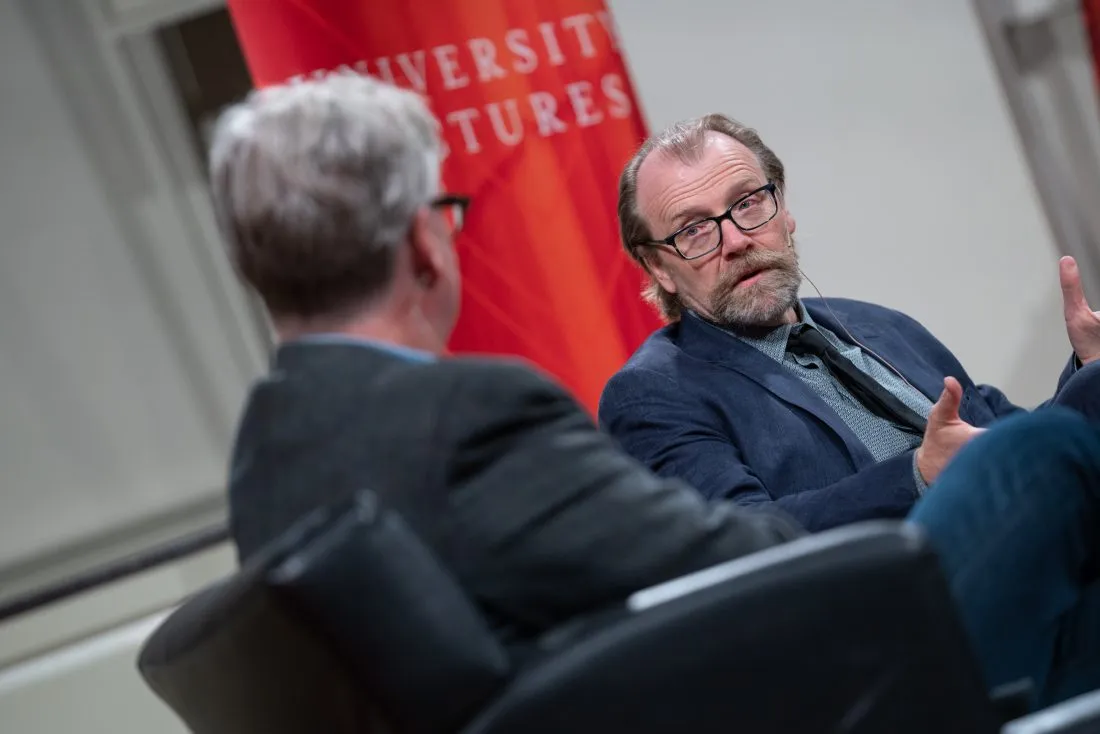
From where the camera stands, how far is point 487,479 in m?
1.09

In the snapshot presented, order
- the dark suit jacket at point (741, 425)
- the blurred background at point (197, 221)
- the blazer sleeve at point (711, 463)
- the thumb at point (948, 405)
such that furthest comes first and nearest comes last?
the blurred background at point (197, 221) < the dark suit jacket at point (741, 425) < the blazer sleeve at point (711, 463) < the thumb at point (948, 405)

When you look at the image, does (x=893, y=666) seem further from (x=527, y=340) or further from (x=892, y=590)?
(x=527, y=340)

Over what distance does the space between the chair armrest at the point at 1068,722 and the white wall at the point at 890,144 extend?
270cm

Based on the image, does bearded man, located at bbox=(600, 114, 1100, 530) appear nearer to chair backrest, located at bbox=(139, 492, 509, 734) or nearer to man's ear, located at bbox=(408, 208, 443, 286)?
man's ear, located at bbox=(408, 208, 443, 286)

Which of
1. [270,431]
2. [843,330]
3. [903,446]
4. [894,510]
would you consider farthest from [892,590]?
[843,330]

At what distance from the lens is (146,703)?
329 centimetres

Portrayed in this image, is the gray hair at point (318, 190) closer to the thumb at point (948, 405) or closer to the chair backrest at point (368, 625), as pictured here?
the chair backrest at point (368, 625)

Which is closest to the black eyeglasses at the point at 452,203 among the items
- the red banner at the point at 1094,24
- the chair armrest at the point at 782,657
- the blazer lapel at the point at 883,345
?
the chair armrest at the point at 782,657

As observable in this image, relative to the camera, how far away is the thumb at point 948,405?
5.84ft

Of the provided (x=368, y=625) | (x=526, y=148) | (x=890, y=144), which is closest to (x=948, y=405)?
(x=368, y=625)

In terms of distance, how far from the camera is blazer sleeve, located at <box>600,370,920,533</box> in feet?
6.36

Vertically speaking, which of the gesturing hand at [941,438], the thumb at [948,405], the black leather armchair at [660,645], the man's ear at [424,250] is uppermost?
the man's ear at [424,250]

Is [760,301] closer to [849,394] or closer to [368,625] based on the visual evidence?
[849,394]

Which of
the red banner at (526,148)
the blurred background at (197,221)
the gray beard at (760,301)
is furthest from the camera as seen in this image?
the blurred background at (197,221)
